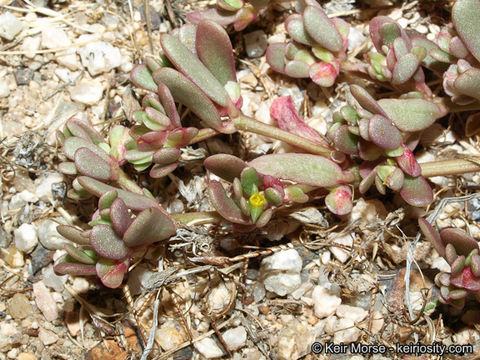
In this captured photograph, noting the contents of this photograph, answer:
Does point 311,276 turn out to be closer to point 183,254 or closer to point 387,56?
point 183,254

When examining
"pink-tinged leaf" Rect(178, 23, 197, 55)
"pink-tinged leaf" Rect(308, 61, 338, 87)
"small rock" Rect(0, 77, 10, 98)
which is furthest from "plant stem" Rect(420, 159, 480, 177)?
"small rock" Rect(0, 77, 10, 98)

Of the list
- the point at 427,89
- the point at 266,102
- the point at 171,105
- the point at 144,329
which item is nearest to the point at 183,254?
the point at 144,329

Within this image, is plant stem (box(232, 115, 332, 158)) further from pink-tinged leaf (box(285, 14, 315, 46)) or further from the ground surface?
pink-tinged leaf (box(285, 14, 315, 46))

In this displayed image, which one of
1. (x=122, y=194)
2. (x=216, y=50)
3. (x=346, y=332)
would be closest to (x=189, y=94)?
(x=216, y=50)

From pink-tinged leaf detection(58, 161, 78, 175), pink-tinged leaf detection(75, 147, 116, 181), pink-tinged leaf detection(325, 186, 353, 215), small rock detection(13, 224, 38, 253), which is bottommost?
small rock detection(13, 224, 38, 253)

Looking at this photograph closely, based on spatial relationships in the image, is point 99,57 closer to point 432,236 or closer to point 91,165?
point 91,165

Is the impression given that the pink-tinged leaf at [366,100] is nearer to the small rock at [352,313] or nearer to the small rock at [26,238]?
the small rock at [352,313]

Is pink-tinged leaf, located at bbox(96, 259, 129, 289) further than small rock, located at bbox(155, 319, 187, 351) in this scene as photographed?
No
